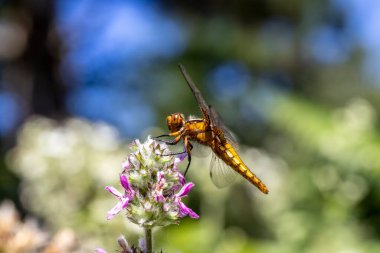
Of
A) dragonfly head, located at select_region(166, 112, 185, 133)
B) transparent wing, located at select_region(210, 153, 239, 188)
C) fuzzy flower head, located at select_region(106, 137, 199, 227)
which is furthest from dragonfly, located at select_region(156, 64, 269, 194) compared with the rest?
fuzzy flower head, located at select_region(106, 137, 199, 227)

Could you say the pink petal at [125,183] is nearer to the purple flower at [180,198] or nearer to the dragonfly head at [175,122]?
the purple flower at [180,198]

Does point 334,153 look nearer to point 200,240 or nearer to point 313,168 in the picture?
point 313,168

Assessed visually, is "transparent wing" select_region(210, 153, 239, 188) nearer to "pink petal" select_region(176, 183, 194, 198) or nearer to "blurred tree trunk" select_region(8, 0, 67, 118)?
"pink petal" select_region(176, 183, 194, 198)

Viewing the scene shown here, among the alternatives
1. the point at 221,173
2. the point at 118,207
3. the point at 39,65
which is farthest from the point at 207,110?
the point at 39,65

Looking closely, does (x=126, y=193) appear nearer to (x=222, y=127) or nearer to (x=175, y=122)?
(x=175, y=122)

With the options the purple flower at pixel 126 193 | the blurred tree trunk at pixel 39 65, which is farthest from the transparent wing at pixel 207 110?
the blurred tree trunk at pixel 39 65
